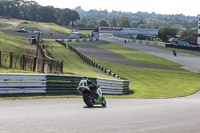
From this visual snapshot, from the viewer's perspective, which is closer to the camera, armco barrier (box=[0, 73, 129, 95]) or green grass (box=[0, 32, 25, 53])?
armco barrier (box=[0, 73, 129, 95])

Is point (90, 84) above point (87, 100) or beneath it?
above

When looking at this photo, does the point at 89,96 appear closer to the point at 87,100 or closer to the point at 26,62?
the point at 87,100

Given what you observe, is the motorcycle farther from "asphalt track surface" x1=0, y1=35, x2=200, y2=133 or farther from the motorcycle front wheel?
"asphalt track surface" x1=0, y1=35, x2=200, y2=133

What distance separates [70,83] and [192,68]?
3620cm

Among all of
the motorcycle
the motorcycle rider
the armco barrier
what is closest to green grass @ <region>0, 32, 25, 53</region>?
the armco barrier

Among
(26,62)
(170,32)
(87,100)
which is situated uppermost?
(170,32)

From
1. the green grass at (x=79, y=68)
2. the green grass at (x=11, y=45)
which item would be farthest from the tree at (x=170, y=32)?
the green grass at (x=79, y=68)

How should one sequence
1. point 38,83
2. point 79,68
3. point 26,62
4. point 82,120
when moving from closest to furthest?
point 82,120 < point 38,83 < point 26,62 < point 79,68

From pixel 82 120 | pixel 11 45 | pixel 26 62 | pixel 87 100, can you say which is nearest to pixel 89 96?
pixel 87 100

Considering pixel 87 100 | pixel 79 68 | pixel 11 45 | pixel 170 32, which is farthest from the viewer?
pixel 170 32

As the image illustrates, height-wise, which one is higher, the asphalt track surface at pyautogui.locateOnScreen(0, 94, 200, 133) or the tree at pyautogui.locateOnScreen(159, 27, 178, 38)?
the tree at pyautogui.locateOnScreen(159, 27, 178, 38)

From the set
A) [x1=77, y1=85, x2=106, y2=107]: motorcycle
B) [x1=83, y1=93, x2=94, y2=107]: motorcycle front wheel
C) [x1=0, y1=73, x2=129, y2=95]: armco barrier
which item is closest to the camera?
[x1=77, y1=85, x2=106, y2=107]: motorcycle

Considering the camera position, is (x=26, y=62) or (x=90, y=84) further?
(x=26, y=62)

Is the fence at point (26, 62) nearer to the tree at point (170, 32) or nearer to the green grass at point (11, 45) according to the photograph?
the green grass at point (11, 45)
